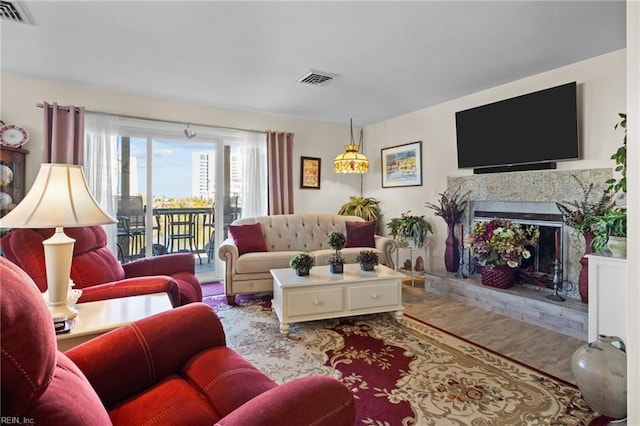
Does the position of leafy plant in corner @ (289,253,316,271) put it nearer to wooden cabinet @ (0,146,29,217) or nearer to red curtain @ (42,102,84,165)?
red curtain @ (42,102,84,165)

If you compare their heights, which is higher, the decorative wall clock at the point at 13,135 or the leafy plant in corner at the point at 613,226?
the decorative wall clock at the point at 13,135

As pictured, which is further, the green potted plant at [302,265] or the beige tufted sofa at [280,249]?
the beige tufted sofa at [280,249]

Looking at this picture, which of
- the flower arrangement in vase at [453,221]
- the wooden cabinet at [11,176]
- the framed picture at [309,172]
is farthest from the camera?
the framed picture at [309,172]

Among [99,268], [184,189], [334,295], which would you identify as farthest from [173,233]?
[334,295]

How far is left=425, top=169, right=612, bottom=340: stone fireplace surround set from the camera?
2803mm

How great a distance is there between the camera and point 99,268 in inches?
83.7

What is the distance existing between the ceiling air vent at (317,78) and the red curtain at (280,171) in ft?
4.58

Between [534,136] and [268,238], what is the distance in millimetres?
3221

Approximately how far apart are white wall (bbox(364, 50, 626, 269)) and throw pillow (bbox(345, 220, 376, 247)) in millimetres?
863

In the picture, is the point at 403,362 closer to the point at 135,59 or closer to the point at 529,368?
the point at 529,368

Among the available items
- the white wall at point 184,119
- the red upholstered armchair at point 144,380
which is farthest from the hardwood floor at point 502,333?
the white wall at point 184,119

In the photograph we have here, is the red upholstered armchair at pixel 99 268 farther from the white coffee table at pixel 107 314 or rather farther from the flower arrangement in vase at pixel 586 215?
the flower arrangement in vase at pixel 586 215

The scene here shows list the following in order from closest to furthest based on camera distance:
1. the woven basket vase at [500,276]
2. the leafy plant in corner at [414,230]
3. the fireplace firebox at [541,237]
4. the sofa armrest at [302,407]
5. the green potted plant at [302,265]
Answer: the sofa armrest at [302,407], the green potted plant at [302,265], the fireplace firebox at [541,237], the woven basket vase at [500,276], the leafy plant in corner at [414,230]

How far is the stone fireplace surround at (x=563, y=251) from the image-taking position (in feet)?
9.20
